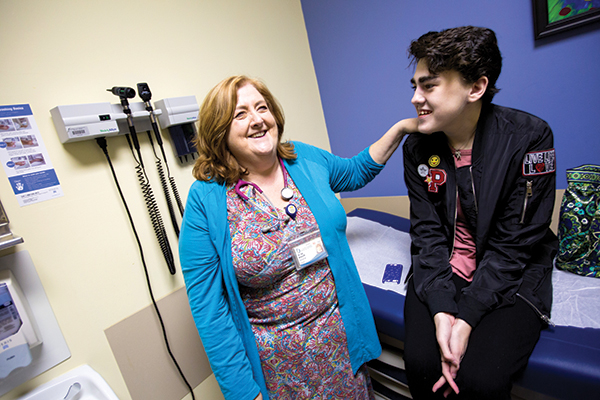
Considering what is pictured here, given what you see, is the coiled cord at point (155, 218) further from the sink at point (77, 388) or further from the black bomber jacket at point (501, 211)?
the black bomber jacket at point (501, 211)

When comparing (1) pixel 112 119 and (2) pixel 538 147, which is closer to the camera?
(2) pixel 538 147

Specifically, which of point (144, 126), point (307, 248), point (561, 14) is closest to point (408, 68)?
point (561, 14)

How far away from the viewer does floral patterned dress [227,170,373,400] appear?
101cm

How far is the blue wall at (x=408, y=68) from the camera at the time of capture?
1539mm

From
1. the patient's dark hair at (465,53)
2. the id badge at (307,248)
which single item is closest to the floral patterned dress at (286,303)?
the id badge at (307,248)

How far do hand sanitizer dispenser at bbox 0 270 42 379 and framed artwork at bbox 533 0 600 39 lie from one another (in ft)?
8.25

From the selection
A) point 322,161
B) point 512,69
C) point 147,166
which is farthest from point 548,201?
point 147,166

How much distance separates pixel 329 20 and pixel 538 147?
178cm

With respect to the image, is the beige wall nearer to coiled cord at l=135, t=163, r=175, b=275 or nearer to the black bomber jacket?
coiled cord at l=135, t=163, r=175, b=275

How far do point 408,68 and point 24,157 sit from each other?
77.2 inches

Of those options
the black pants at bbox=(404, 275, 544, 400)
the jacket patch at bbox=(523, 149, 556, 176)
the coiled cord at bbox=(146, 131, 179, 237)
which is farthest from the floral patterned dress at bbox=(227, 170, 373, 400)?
the jacket patch at bbox=(523, 149, 556, 176)

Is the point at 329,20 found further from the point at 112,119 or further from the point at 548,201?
the point at 548,201

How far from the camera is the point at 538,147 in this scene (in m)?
1.05

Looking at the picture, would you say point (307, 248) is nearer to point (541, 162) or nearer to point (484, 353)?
point (484, 353)
